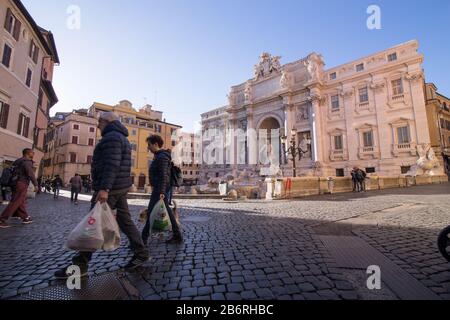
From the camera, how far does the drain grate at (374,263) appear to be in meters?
2.07

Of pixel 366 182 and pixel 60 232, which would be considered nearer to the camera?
pixel 60 232

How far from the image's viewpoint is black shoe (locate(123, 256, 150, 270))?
2.72 m

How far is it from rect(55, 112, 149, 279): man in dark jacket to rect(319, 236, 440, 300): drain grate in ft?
8.74

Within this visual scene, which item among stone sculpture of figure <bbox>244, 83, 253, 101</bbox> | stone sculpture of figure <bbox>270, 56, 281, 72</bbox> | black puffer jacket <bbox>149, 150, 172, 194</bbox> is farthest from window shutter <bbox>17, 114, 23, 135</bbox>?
stone sculpture of figure <bbox>270, 56, 281, 72</bbox>

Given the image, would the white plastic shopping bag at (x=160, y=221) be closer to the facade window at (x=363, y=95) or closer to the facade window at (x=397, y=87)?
the facade window at (x=397, y=87)

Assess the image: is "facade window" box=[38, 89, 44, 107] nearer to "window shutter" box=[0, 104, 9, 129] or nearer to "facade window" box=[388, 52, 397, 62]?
"window shutter" box=[0, 104, 9, 129]

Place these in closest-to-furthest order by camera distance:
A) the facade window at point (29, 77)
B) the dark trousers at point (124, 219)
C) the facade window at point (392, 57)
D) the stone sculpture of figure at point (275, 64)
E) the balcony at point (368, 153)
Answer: the dark trousers at point (124, 219) < the facade window at point (29, 77) < the facade window at point (392, 57) < the balcony at point (368, 153) < the stone sculpture of figure at point (275, 64)

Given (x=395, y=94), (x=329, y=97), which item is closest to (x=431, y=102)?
(x=395, y=94)

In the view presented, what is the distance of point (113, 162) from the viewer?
2.57 meters

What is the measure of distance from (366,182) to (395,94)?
13.6 metres

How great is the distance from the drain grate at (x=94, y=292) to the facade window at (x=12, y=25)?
667 inches

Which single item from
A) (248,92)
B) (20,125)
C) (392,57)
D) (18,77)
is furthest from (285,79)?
(20,125)

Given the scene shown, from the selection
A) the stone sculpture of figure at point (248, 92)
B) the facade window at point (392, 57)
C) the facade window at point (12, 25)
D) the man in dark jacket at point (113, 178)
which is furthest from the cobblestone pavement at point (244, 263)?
the stone sculpture of figure at point (248, 92)
